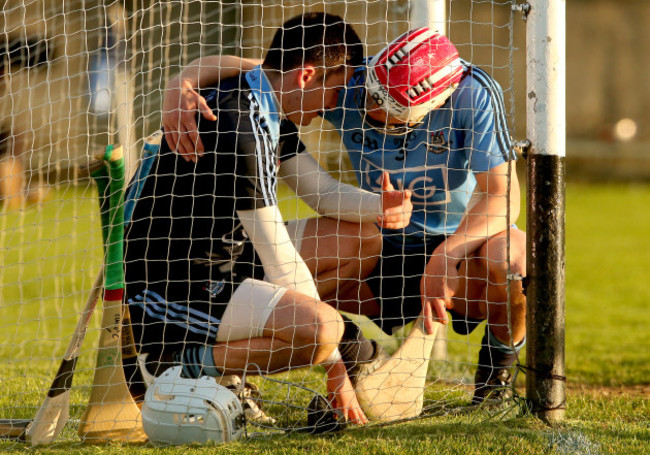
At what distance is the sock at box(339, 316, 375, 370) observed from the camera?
3.81 m

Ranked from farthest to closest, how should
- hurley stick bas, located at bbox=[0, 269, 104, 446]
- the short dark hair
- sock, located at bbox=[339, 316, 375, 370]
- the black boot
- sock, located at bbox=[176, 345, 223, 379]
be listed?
the black boot, sock, located at bbox=[339, 316, 375, 370], the short dark hair, sock, located at bbox=[176, 345, 223, 379], hurley stick bas, located at bbox=[0, 269, 104, 446]

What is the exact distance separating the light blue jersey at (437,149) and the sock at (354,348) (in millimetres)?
556

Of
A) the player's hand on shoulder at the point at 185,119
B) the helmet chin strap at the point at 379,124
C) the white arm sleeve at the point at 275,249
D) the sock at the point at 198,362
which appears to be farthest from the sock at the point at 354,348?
the player's hand on shoulder at the point at 185,119

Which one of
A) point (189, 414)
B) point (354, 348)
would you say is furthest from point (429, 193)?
point (189, 414)

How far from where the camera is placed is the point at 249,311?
139 inches

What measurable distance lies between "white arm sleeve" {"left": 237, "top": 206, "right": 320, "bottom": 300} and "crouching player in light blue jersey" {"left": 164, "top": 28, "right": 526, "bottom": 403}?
411 millimetres

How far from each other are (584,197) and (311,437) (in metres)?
13.0

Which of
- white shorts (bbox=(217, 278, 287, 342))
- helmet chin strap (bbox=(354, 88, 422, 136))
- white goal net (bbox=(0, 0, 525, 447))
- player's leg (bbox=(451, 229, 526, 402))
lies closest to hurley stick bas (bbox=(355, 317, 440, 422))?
white goal net (bbox=(0, 0, 525, 447))

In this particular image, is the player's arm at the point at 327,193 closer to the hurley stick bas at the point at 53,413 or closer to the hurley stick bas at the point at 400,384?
the hurley stick bas at the point at 400,384

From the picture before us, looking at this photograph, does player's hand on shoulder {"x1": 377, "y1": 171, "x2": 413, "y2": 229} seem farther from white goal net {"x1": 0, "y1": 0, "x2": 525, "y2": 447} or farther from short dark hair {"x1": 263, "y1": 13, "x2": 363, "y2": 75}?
short dark hair {"x1": 263, "y1": 13, "x2": 363, "y2": 75}

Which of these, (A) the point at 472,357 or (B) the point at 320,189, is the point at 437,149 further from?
(A) the point at 472,357

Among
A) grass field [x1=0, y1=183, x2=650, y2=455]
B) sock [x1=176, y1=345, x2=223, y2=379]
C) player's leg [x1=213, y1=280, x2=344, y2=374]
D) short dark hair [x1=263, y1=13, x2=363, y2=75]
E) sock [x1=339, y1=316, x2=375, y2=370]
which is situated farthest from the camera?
sock [x1=339, y1=316, x2=375, y2=370]

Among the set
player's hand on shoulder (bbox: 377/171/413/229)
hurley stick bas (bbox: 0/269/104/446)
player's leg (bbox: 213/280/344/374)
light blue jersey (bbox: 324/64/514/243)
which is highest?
light blue jersey (bbox: 324/64/514/243)

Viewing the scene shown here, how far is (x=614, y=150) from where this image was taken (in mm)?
17328
